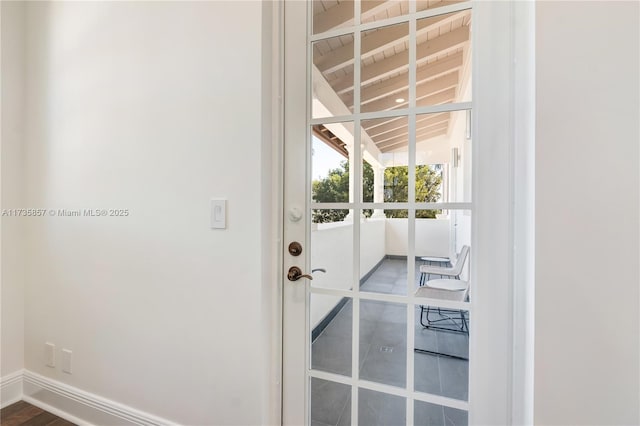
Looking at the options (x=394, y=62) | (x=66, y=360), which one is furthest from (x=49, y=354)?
(x=394, y=62)

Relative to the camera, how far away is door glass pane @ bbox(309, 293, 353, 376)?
45.2 inches

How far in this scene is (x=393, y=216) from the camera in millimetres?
1088

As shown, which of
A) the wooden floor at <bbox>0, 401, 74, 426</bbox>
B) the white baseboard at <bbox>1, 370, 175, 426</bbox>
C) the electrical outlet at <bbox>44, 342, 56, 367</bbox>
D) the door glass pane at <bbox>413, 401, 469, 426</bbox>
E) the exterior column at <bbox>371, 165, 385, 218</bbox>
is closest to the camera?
the door glass pane at <bbox>413, 401, 469, 426</bbox>

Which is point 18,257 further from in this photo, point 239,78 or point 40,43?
point 239,78

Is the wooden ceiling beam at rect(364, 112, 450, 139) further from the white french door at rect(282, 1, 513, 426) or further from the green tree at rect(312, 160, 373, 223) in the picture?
the green tree at rect(312, 160, 373, 223)

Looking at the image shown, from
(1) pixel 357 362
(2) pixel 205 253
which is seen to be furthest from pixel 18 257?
A: (1) pixel 357 362

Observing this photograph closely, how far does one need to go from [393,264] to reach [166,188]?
1.08m

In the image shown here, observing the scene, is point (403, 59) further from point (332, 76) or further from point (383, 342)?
point (383, 342)

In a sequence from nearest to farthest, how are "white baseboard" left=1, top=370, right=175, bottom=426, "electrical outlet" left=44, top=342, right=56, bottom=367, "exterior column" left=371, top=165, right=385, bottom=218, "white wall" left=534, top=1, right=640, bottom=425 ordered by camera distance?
1. "white wall" left=534, top=1, right=640, bottom=425
2. "exterior column" left=371, top=165, right=385, bottom=218
3. "white baseboard" left=1, top=370, right=175, bottom=426
4. "electrical outlet" left=44, top=342, right=56, bottom=367

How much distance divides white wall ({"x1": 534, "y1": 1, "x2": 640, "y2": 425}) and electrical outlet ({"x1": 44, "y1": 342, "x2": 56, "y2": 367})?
235 centimetres

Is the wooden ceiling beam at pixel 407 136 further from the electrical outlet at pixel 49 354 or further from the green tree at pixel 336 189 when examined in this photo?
the electrical outlet at pixel 49 354

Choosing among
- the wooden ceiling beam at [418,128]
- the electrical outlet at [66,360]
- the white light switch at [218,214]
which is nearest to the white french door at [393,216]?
the wooden ceiling beam at [418,128]


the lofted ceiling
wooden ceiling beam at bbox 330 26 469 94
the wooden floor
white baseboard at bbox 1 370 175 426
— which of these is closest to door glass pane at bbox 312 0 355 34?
the lofted ceiling

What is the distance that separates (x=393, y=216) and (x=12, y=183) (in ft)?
7.42
